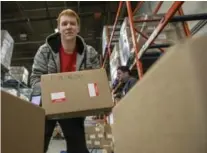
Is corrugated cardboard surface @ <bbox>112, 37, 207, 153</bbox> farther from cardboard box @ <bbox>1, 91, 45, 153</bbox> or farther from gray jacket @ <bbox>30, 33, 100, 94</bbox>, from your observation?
gray jacket @ <bbox>30, 33, 100, 94</bbox>

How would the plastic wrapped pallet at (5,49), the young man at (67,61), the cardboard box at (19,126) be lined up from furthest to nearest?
the plastic wrapped pallet at (5,49)
the young man at (67,61)
the cardboard box at (19,126)

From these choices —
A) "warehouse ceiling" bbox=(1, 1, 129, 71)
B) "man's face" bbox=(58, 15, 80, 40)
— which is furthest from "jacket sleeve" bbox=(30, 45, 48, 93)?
"warehouse ceiling" bbox=(1, 1, 129, 71)

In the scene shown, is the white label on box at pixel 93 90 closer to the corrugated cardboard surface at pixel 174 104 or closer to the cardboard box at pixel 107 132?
the corrugated cardboard surface at pixel 174 104

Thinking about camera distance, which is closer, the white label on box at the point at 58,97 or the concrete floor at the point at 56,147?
the white label on box at the point at 58,97

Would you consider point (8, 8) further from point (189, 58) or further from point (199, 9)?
point (189, 58)

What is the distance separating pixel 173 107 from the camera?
1.86ft

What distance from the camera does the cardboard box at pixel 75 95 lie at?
4.84 ft

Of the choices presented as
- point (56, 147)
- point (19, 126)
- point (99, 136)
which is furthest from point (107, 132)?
point (19, 126)

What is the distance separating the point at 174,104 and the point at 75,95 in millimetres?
994

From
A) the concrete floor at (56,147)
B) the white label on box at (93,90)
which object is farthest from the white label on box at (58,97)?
the concrete floor at (56,147)

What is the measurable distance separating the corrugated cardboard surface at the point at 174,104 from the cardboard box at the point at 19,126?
0.38 m

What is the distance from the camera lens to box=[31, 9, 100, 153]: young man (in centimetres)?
170

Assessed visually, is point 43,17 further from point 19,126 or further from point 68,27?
point 19,126

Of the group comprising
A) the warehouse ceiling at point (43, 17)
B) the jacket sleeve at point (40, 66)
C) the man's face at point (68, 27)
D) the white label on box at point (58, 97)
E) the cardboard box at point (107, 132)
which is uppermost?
the warehouse ceiling at point (43, 17)
